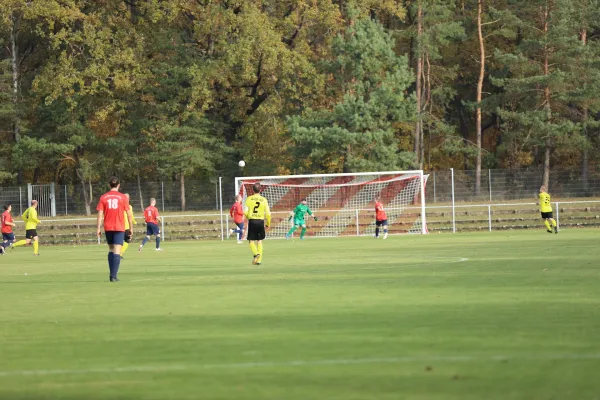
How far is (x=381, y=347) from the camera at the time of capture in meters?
9.48

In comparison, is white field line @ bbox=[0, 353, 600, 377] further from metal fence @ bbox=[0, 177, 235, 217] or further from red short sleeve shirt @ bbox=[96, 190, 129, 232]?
metal fence @ bbox=[0, 177, 235, 217]

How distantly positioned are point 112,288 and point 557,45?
4516cm

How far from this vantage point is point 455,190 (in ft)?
175

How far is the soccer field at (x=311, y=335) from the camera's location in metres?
7.68

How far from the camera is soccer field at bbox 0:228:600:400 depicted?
302 inches

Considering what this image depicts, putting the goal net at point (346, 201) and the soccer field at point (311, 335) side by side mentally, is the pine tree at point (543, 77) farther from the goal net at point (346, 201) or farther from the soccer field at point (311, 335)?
the soccer field at point (311, 335)

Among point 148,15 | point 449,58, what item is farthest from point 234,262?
point 449,58

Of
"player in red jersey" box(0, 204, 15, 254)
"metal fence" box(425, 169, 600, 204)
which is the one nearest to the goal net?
"metal fence" box(425, 169, 600, 204)

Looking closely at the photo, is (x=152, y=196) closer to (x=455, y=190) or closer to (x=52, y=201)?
(x=52, y=201)

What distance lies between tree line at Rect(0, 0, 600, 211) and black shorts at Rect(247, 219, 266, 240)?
30.7 m

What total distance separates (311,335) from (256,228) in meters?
12.9

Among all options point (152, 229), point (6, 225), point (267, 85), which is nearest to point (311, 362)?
point (152, 229)

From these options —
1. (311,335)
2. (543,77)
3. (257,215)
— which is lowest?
(311,335)

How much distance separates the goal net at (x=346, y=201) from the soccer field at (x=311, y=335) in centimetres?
2799
